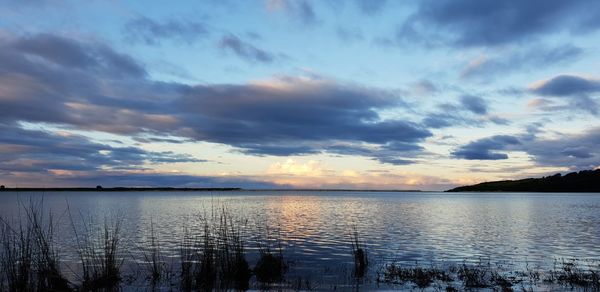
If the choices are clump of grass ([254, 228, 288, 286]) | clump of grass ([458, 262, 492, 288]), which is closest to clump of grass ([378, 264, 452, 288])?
clump of grass ([458, 262, 492, 288])

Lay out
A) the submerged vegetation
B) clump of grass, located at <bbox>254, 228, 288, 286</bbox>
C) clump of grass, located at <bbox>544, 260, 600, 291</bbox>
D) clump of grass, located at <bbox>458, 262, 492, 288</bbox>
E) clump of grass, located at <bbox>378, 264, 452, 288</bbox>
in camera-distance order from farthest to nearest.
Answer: clump of grass, located at <bbox>254, 228, 288, 286</bbox>, clump of grass, located at <bbox>378, 264, 452, 288</bbox>, clump of grass, located at <bbox>458, 262, 492, 288</bbox>, clump of grass, located at <bbox>544, 260, 600, 291</bbox>, the submerged vegetation

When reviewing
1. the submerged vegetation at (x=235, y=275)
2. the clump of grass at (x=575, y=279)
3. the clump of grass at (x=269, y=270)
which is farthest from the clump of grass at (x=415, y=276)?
the clump of grass at (x=269, y=270)

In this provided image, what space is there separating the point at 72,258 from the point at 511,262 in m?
28.2

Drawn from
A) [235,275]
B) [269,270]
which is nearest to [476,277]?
[269,270]

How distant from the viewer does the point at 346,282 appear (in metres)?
23.5

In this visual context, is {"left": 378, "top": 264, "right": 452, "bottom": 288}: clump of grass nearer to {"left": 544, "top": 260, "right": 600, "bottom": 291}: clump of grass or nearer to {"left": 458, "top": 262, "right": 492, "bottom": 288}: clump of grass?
{"left": 458, "top": 262, "right": 492, "bottom": 288}: clump of grass

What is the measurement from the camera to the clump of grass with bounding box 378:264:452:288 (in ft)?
76.5

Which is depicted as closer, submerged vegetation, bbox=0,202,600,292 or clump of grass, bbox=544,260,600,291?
submerged vegetation, bbox=0,202,600,292

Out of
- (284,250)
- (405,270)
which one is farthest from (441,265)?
(284,250)

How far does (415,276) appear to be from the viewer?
24.2 m

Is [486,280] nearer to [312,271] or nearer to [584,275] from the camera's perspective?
[584,275]

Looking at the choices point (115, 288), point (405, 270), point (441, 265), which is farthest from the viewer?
point (441, 265)

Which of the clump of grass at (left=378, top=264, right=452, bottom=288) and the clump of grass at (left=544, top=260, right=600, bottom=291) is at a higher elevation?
the clump of grass at (left=544, top=260, right=600, bottom=291)

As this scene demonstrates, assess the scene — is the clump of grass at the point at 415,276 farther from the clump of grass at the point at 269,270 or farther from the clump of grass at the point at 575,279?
the clump of grass at the point at 269,270
